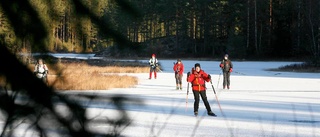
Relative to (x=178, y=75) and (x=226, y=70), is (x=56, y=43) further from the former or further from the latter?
(x=226, y=70)

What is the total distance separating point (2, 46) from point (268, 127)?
23.1 ft

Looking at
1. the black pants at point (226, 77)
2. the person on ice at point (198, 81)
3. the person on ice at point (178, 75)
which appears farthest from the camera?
the black pants at point (226, 77)

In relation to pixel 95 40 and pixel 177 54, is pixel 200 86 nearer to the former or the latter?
pixel 95 40

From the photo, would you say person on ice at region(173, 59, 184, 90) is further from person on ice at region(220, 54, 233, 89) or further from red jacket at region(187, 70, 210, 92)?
red jacket at region(187, 70, 210, 92)

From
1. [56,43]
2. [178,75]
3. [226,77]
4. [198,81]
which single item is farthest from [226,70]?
[56,43]

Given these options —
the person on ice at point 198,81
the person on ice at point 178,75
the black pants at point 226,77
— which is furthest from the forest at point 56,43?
the black pants at point 226,77

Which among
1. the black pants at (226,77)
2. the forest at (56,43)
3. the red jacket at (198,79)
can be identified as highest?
the forest at (56,43)

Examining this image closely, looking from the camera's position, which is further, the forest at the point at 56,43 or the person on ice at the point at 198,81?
the person on ice at the point at 198,81

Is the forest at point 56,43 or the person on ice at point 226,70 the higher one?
the forest at point 56,43

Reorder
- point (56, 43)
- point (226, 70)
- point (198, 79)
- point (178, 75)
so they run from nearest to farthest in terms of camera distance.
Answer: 1. point (56, 43)
2. point (198, 79)
3. point (178, 75)
4. point (226, 70)

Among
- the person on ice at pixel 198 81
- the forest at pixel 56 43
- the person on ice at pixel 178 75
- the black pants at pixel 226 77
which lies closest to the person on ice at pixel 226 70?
the black pants at pixel 226 77

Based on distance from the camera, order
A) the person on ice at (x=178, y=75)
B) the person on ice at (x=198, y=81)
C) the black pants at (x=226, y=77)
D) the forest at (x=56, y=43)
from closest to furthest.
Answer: the forest at (x=56, y=43) < the person on ice at (x=198, y=81) < the person on ice at (x=178, y=75) < the black pants at (x=226, y=77)

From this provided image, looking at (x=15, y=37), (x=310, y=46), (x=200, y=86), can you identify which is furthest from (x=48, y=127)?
(x=310, y=46)

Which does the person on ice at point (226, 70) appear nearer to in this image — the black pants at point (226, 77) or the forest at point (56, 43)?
the black pants at point (226, 77)
